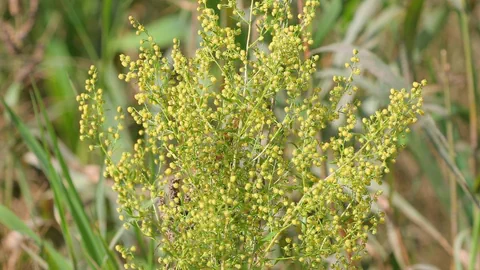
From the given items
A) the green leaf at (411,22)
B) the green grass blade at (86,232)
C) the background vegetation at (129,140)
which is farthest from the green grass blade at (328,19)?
the green grass blade at (86,232)

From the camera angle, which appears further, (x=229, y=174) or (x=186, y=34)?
(x=186, y=34)

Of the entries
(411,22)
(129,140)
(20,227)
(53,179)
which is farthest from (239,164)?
(129,140)

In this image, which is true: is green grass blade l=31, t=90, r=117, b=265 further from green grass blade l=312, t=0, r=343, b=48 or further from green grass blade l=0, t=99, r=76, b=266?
green grass blade l=312, t=0, r=343, b=48

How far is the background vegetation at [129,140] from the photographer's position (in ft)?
3.98

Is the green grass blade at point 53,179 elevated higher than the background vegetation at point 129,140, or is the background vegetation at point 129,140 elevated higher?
the background vegetation at point 129,140

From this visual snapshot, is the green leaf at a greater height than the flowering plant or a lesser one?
greater

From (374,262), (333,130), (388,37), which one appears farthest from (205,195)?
(388,37)

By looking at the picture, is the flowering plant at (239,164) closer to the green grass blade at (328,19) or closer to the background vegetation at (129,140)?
the background vegetation at (129,140)

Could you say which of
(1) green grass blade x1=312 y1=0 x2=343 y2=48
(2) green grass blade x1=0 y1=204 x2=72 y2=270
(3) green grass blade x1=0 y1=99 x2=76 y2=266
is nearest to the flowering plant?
(3) green grass blade x1=0 y1=99 x2=76 y2=266

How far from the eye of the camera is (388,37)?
8.17ft

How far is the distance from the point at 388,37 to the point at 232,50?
5.76 ft

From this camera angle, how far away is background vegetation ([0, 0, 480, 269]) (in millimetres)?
1212

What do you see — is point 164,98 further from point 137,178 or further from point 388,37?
point 388,37

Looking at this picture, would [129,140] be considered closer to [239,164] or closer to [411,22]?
[411,22]
